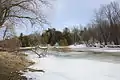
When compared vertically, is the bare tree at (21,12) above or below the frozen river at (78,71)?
above

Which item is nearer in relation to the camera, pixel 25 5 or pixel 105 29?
pixel 25 5

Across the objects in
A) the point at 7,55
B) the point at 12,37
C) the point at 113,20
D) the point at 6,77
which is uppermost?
the point at 113,20

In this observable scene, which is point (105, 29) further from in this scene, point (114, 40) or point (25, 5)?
point (25, 5)

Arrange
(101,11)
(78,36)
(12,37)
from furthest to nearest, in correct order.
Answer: (78,36), (101,11), (12,37)

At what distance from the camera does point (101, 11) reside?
76.8 m

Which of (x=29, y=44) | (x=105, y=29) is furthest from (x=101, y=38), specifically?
(x=29, y=44)

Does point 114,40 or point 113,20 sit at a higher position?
point 113,20

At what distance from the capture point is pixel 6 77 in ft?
47.5

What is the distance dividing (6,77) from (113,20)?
60.4 m

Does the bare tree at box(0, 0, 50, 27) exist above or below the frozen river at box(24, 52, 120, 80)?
above

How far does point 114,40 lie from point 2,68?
58468mm

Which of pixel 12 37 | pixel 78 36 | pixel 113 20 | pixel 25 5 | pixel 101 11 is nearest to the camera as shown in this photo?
pixel 25 5

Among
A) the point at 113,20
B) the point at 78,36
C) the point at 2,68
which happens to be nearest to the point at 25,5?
the point at 2,68

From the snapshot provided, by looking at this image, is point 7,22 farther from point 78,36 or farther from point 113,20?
point 78,36
